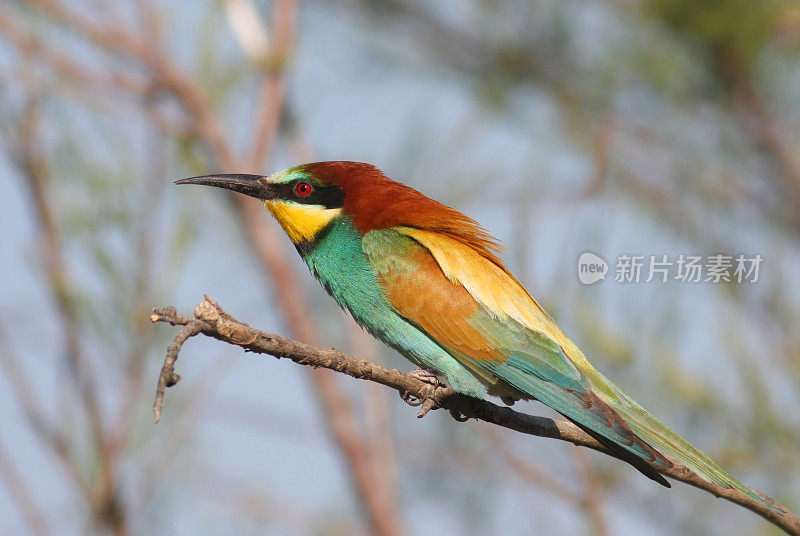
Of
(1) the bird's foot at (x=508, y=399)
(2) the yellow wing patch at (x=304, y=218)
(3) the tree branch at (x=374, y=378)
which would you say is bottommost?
(3) the tree branch at (x=374, y=378)

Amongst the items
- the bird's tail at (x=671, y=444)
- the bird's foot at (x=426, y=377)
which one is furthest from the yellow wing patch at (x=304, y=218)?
the bird's tail at (x=671, y=444)

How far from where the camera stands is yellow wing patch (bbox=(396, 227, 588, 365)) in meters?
2.62

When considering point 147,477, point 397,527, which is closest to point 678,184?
point 397,527

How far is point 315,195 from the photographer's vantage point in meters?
3.01

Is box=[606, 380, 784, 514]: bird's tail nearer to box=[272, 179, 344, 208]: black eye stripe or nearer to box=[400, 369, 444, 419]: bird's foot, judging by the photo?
box=[400, 369, 444, 419]: bird's foot

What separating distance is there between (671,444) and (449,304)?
2.12ft

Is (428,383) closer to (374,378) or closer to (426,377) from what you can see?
(426,377)

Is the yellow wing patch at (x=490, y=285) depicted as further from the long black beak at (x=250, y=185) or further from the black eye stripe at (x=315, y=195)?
the long black beak at (x=250, y=185)

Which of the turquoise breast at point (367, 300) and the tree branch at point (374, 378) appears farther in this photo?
the turquoise breast at point (367, 300)

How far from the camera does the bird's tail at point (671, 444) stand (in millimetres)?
2215

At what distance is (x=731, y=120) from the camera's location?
476 centimetres

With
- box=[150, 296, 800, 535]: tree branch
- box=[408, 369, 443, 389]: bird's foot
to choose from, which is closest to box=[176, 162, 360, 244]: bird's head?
box=[408, 369, 443, 389]: bird's foot

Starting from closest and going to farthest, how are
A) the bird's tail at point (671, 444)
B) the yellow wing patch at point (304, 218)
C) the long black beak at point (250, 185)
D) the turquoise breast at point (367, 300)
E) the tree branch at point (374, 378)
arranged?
the tree branch at point (374, 378) → the bird's tail at point (671, 444) → the turquoise breast at point (367, 300) → the yellow wing patch at point (304, 218) → the long black beak at point (250, 185)

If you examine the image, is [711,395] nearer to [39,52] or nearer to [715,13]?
[715,13]
